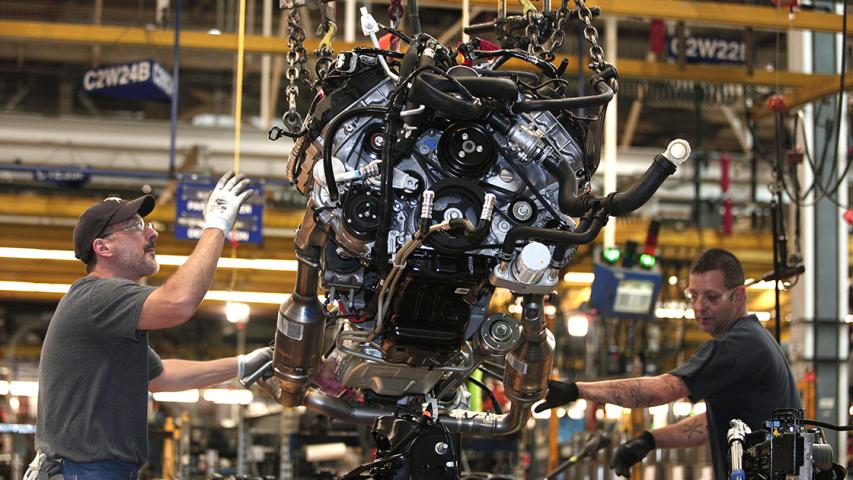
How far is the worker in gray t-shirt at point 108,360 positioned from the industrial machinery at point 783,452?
6.06 ft

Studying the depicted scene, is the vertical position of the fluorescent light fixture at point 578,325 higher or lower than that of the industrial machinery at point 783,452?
higher

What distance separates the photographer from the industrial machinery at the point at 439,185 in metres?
3.65

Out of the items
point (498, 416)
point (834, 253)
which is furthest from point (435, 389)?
point (834, 253)

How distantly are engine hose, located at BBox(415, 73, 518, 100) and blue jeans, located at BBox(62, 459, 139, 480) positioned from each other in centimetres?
172

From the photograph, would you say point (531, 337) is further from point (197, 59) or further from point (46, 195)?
point (197, 59)

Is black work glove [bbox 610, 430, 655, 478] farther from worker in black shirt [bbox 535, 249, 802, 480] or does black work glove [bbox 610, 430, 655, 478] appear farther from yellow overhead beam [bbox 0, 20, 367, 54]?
yellow overhead beam [bbox 0, 20, 367, 54]

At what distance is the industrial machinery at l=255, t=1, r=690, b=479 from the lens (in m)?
3.65

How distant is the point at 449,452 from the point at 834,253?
25.0ft

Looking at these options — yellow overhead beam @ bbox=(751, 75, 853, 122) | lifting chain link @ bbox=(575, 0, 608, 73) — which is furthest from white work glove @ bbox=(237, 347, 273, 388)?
yellow overhead beam @ bbox=(751, 75, 853, 122)

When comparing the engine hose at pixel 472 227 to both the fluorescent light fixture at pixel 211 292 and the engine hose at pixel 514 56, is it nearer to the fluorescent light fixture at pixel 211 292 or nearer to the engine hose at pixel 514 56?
the engine hose at pixel 514 56

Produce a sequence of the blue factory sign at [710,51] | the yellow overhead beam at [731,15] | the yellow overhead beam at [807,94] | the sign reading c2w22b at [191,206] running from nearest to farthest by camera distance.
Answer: the yellow overhead beam at [731,15], the yellow overhead beam at [807,94], the blue factory sign at [710,51], the sign reading c2w22b at [191,206]

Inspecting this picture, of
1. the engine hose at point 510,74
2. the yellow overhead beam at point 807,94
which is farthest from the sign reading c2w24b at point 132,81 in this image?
the engine hose at point 510,74

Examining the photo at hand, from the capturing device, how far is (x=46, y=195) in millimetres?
14250

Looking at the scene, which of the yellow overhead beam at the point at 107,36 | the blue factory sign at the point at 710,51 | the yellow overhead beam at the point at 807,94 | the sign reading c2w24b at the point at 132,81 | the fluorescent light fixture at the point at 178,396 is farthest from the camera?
the fluorescent light fixture at the point at 178,396
